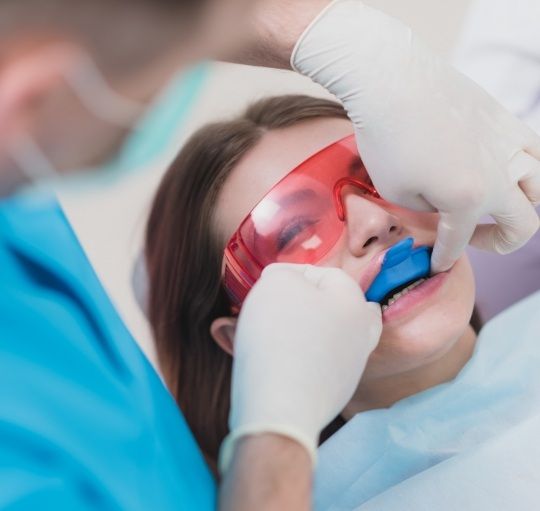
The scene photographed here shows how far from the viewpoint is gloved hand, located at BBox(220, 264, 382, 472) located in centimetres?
88

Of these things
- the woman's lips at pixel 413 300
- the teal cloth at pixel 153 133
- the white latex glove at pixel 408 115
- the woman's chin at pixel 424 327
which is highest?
the teal cloth at pixel 153 133

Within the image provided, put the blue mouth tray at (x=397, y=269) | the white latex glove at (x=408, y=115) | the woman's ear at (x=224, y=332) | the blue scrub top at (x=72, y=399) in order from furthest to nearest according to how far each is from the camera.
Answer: the woman's ear at (x=224, y=332) < the blue mouth tray at (x=397, y=269) < the white latex glove at (x=408, y=115) < the blue scrub top at (x=72, y=399)

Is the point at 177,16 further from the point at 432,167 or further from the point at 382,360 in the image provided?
the point at 382,360

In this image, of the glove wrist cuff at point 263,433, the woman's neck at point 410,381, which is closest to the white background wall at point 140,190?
the woman's neck at point 410,381

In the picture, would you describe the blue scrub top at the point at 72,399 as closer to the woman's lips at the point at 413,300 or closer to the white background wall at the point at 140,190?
the woman's lips at the point at 413,300

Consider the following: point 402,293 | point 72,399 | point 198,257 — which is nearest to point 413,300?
point 402,293

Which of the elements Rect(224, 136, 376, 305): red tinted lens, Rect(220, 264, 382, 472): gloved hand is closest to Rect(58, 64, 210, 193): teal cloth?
Rect(220, 264, 382, 472): gloved hand

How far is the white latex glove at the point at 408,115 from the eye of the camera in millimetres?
1090

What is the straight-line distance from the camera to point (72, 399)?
86 centimetres

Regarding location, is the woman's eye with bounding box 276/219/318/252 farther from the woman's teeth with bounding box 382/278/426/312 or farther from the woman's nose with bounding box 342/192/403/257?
the woman's teeth with bounding box 382/278/426/312

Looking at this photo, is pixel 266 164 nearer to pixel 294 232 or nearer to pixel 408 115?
pixel 294 232

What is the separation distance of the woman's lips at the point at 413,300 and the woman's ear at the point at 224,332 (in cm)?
27

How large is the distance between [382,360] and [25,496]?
24.7 inches

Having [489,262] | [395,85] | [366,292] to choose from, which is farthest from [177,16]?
[489,262]
